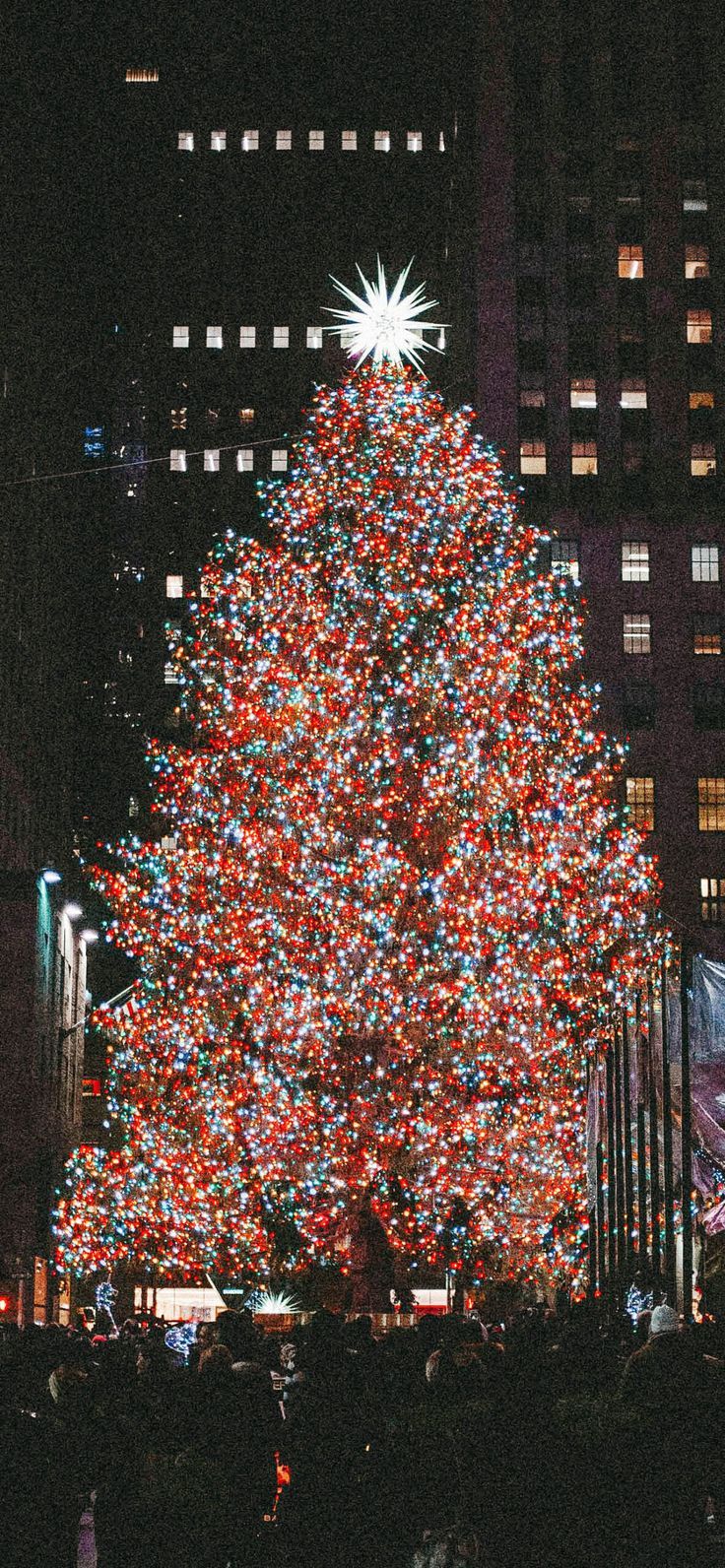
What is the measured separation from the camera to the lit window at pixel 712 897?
70188 millimetres

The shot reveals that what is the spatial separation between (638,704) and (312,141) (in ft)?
149

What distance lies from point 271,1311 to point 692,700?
41737 mm

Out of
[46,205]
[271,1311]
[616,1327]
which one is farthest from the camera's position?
[46,205]

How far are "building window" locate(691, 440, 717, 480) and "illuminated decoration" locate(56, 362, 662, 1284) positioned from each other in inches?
1762

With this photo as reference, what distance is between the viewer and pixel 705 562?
7600cm

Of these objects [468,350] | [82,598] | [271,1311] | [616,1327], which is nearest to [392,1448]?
[616,1327]

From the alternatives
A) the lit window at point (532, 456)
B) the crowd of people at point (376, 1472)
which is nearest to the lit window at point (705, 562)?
the lit window at point (532, 456)

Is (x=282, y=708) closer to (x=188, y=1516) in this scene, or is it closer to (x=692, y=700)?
(x=188, y=1516)

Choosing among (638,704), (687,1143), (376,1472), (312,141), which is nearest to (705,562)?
(638,704)

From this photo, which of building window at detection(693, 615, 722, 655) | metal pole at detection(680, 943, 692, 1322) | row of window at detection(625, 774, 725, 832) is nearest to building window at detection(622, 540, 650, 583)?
building window at detection(693, 615, 722, 655)

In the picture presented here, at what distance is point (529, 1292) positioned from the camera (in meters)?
57.0

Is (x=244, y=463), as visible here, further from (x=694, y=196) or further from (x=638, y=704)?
(x=638, y=704)

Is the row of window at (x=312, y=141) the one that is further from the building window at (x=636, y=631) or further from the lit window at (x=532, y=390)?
the building window at (x=636, y=631)

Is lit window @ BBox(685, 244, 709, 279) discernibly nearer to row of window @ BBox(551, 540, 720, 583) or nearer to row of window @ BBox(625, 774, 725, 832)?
row of window @ BBox(551, 540, 720, 583)
